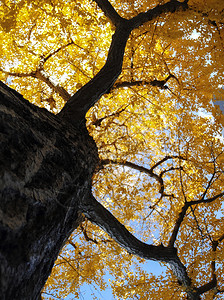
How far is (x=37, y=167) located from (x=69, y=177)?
490 mm

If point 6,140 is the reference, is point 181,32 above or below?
above

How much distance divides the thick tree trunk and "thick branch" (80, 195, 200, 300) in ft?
2.86

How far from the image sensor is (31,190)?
6.15ft

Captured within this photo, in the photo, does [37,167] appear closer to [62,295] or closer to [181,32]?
[181,32]

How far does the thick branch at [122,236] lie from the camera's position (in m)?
3.80

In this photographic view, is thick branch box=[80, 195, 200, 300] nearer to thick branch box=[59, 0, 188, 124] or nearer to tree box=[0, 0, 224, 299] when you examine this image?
tree box=[0, 0, 224, 299]

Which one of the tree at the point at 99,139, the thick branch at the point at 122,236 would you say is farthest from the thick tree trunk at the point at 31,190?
the thick branch at the point at 122,236

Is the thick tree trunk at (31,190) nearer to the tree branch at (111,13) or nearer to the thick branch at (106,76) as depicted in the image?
the thick branch at (106,76)

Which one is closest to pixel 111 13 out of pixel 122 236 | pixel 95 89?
pixel 95 89

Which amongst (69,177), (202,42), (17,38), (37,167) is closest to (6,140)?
(37,167)

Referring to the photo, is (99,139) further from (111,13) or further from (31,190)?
(31,190)

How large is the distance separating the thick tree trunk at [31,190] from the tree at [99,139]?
0.01 m

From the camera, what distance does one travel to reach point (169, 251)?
468cm

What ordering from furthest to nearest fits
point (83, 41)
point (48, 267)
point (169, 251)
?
point (83, 41), point (169, 251), point (48, 267)
